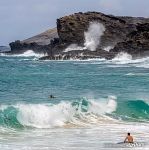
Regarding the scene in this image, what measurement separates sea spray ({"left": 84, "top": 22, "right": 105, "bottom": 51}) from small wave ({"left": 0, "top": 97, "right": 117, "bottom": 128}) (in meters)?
101

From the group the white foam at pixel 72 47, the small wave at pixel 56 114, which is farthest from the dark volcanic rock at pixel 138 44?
the small wave at pixel 56 114

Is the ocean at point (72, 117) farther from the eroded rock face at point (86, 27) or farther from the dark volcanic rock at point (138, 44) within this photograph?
the eroded rock face at point (86, 27)

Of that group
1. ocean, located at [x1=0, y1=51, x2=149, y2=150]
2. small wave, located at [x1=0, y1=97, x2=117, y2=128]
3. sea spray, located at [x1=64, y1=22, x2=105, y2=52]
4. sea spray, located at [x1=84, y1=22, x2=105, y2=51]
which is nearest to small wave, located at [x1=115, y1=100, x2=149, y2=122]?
ocean, located at [x1=0, y1=51, x2=149, y2=150]

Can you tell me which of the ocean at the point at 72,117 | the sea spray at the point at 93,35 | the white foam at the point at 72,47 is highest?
the sea spray at the point at 93,35

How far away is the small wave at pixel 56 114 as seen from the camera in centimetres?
2678

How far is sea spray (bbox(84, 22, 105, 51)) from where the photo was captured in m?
133

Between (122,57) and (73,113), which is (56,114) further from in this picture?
(122,57)

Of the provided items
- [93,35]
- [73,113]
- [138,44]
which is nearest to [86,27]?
[93,35]

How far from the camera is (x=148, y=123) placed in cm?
2728

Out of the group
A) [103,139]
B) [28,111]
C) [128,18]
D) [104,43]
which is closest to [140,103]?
[28,111]

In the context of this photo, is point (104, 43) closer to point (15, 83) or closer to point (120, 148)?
point (15, 83)

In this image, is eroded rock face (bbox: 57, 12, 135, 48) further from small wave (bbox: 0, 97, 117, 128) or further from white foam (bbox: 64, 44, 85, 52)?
small wave (bbox: 0, 97, 117, 128)

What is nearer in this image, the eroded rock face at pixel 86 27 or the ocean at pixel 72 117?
the ocean at pixel 72 117

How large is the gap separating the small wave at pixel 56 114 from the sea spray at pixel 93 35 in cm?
10068
